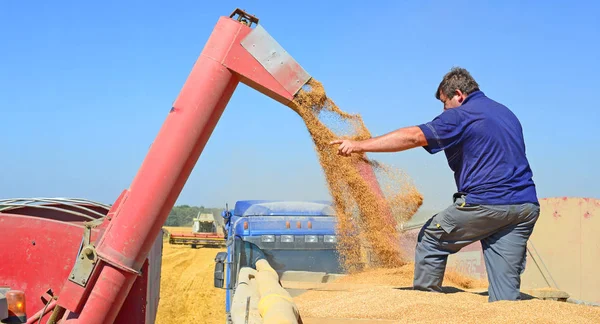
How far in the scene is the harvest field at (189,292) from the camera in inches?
596

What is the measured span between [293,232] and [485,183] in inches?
157

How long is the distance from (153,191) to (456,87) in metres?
2.02

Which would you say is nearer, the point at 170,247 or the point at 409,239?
the point at 409,239

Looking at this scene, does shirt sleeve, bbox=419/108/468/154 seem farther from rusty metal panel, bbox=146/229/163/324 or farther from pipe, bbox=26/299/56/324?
pipe, bbox=26/299/56/324

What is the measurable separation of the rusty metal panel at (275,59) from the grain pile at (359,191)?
15cm

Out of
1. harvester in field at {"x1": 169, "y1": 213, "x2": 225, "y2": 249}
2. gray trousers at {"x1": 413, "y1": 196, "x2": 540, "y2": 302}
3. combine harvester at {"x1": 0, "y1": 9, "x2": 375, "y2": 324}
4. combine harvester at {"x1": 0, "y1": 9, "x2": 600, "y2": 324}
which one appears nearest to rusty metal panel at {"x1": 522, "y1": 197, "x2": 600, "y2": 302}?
gray trousers at {"x1": 413, "y1": 196, "x2": 540, "y2": 302}

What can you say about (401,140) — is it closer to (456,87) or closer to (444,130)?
(444,130)

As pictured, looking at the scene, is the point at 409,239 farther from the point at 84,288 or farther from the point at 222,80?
the point at 84,288

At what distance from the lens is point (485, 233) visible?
394 centimetres

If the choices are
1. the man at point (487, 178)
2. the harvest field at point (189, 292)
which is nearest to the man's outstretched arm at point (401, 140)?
the man at point (487, 178)

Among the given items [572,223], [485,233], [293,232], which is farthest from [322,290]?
[572,223]

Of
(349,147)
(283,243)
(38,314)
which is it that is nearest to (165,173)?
(349,147)

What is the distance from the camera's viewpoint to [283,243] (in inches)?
297

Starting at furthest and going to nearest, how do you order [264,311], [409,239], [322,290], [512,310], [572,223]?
1. [572,223]
2. [409,239]
3. [322,290]
4. [512,310]
5. [264,311]
